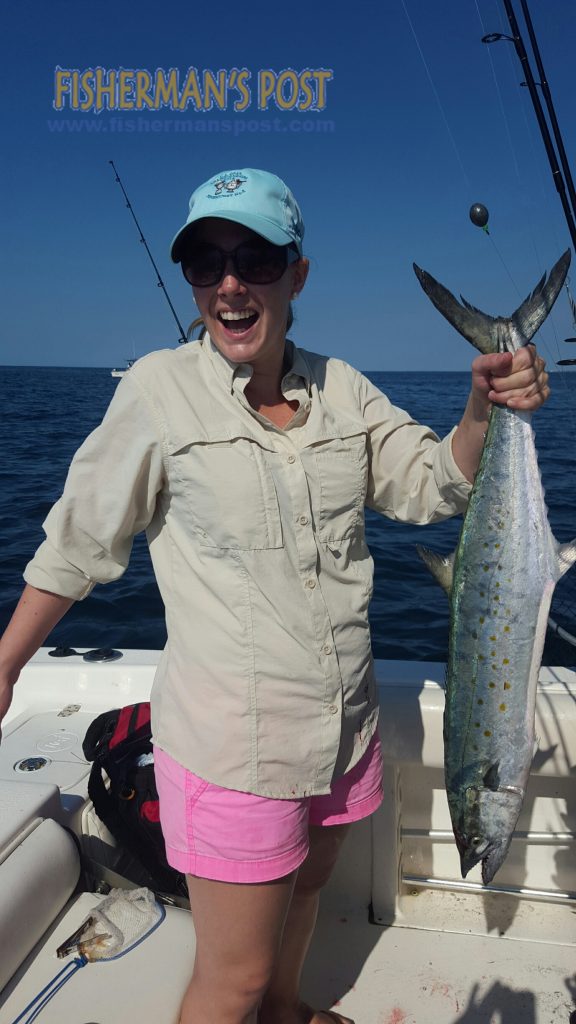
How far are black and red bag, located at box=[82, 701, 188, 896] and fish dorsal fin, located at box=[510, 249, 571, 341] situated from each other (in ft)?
5.68

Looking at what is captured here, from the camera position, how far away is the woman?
1562mm

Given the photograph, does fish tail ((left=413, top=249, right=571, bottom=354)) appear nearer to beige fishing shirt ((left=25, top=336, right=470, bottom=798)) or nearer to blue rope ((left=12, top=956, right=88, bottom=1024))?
beige fishing shirt ((left=25, top=336, right=470, bottom=798))

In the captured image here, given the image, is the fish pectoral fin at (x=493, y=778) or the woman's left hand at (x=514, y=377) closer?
the woman's left hand at (x=514, y=377)

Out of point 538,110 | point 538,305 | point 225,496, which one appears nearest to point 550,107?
point 538,110

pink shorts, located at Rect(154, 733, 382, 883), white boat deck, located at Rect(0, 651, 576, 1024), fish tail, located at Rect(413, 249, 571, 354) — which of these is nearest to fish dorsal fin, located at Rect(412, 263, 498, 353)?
fish tail, located at Rect(413, 249, 571, 354)

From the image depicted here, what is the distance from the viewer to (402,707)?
2543 millimetres

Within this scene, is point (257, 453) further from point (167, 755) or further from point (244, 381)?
point (167, 755)

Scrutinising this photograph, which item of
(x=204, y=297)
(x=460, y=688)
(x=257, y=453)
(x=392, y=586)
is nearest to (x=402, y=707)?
(x=460, y=688)

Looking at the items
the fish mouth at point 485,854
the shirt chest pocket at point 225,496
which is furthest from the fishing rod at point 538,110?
the fish mouth at point 485,854

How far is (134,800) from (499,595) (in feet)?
4.49

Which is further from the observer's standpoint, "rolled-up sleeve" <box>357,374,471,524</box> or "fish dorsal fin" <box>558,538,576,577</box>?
"rolled-up sleeve" <box>357,374,471,524</box>

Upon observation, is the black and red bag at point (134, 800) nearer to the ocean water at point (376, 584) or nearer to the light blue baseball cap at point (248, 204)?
the light blue baseball cap at point (248, 204)

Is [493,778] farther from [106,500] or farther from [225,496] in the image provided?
[106,500]

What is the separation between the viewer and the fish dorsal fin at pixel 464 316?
1646 mm
